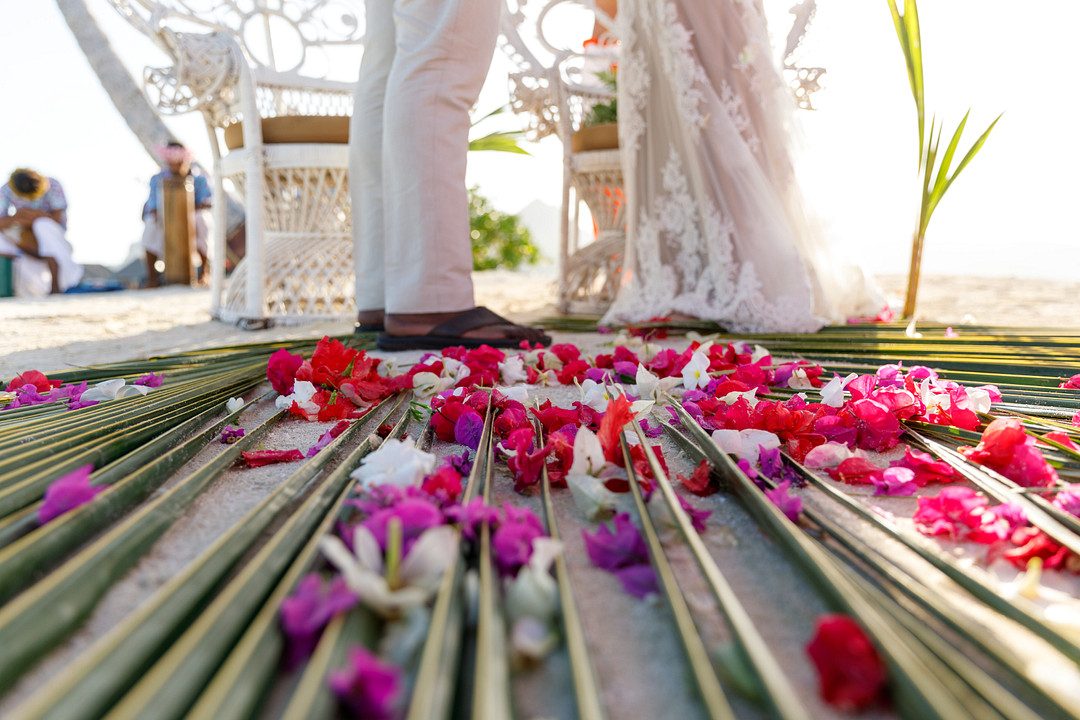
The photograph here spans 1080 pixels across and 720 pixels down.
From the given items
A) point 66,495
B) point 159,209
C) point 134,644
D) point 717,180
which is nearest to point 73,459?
point 66,495

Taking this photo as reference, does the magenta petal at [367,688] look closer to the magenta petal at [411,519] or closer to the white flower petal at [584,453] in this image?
the magenta petal at [411,519]

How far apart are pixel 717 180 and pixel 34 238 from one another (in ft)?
17.3

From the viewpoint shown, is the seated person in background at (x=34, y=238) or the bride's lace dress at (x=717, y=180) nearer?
the bride's lace dress at (x=717, y=180)

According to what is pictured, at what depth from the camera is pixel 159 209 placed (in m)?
5.29

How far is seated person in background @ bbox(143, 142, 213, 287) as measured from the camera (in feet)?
16.5

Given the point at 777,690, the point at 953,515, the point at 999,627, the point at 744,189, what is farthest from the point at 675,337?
the point at 777,690

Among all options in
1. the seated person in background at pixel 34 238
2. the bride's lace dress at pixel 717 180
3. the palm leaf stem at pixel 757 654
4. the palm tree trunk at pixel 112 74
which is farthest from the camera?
the palm tree trunk at pixel 112 74

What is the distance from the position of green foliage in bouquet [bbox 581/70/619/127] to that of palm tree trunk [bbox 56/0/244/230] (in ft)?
18.9

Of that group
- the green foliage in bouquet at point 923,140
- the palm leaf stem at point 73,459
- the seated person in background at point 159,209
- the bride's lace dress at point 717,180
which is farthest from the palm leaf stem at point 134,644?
the seated person in background at point 159,209

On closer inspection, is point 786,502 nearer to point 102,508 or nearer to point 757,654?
point 757,654

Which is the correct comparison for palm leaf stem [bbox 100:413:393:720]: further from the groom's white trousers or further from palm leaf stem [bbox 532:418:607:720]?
the groom's white trousers

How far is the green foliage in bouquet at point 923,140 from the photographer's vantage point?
7.32 ft

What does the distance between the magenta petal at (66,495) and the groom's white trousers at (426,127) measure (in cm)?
116

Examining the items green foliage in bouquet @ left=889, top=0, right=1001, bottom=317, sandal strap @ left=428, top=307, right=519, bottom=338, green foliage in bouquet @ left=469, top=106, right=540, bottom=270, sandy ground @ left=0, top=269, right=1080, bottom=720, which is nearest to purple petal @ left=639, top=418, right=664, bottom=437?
sandy ground @ left=0, top=269, right=1080, bottom=720
